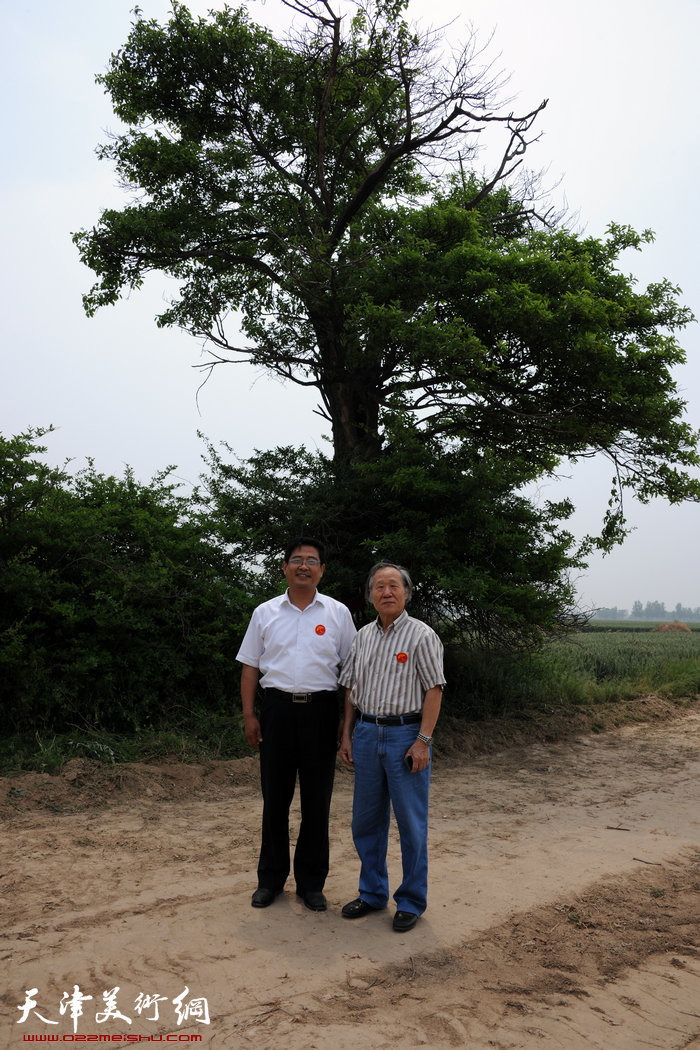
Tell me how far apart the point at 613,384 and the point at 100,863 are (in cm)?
978

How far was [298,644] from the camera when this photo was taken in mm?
5109

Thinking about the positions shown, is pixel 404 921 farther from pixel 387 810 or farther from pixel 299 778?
pixel 299 778

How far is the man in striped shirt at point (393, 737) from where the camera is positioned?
4750 millimetres

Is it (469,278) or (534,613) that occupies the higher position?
(469,278)

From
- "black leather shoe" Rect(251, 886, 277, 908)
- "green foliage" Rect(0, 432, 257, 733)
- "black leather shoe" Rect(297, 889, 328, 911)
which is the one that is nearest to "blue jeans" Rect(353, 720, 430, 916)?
"black leather shoe" Rect(297, 889, 328, 911)

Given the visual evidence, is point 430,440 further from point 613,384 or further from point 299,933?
point 299,933

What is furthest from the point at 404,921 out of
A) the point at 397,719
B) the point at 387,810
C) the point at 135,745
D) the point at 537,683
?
the point at 537,683

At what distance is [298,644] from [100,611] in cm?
460

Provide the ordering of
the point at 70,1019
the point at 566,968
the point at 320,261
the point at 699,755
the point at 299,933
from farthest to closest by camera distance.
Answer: the point at 320,261
the point at 699,755
the point at 299,933
the point at 566,968
the point at 70,1019

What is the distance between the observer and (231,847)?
6.30m

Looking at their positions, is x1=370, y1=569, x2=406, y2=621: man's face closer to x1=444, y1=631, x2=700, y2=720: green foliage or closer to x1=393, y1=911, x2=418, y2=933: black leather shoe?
x1=393, y1=911, x2=418, y2=933: black leather shoe

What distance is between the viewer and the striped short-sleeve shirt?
480 centimetres

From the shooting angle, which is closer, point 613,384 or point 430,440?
point 613,384

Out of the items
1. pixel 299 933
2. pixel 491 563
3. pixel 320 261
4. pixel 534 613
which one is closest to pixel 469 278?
pixel 320 261
